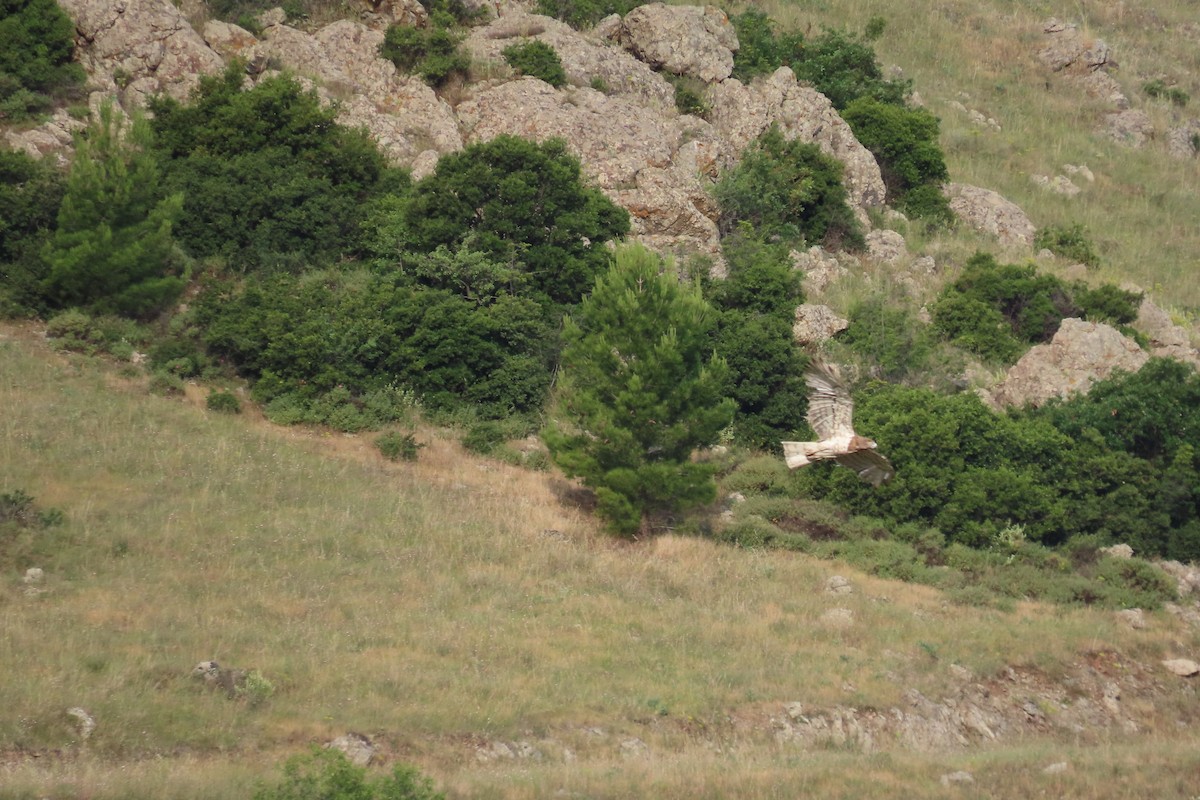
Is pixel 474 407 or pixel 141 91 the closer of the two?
pixel 474 407

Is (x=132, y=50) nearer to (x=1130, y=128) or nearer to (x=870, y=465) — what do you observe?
(x=870, y=465)

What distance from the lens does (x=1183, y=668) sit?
21125 millimetres

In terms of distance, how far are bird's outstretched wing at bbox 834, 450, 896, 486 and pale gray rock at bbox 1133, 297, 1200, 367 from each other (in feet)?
39.1

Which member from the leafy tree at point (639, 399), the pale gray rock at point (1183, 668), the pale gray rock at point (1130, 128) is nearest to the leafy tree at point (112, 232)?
the leafy tree at point (639, 399)

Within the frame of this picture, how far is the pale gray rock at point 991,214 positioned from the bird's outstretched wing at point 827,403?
19185 mm

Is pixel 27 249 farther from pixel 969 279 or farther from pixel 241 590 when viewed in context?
pixel 969 279

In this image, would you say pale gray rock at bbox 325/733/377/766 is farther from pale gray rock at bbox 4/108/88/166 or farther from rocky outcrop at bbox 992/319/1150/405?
pale gray rock at bbox 4/108/88/166

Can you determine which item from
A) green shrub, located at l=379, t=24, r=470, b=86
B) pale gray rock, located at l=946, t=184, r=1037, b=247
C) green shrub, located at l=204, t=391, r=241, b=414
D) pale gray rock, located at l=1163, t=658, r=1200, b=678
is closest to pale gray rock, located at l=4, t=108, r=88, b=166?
green shrub, located at l=204, t=391, r=241, b=414

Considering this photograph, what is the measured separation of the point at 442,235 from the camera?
2864cm

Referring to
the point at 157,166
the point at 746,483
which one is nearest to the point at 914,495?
the point at 746,483

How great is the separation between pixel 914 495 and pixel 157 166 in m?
17.7

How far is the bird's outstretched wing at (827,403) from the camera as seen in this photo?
2053cm

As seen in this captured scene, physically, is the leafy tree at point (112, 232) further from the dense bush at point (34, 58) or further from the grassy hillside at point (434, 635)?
the dense bush at point (34, 58)

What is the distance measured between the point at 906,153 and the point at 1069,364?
12.7m
